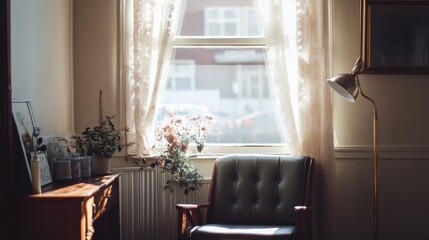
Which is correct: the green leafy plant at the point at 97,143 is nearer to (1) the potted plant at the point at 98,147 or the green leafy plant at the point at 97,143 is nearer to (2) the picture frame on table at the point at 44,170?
(1) the potted plant at the point at 98,147

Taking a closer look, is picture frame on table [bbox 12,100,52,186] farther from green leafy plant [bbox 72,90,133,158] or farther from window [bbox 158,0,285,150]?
window [bbox 158,0,285,150]

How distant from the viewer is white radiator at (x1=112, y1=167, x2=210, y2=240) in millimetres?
4223

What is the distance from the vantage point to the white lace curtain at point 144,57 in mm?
4191

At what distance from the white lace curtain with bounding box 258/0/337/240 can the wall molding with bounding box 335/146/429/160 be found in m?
0.18

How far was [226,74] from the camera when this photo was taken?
4410 millimetres

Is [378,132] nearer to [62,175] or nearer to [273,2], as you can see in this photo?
[273,2]

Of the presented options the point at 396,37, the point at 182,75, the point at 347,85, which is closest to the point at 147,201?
the point at 182,75

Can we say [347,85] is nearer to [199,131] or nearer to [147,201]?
[199,131]

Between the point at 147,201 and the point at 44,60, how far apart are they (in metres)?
1.27

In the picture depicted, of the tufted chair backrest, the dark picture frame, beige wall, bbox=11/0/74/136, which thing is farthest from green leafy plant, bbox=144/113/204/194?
the dark picture frame

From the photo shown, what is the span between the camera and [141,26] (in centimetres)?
418

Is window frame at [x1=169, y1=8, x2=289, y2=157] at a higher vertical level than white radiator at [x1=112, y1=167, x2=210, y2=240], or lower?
higher

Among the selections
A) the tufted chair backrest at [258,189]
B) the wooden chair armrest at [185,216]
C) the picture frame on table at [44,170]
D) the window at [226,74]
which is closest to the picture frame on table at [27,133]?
the picture frame on table at [44,170]

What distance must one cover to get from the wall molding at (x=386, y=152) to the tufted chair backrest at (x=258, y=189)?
1.30ft
